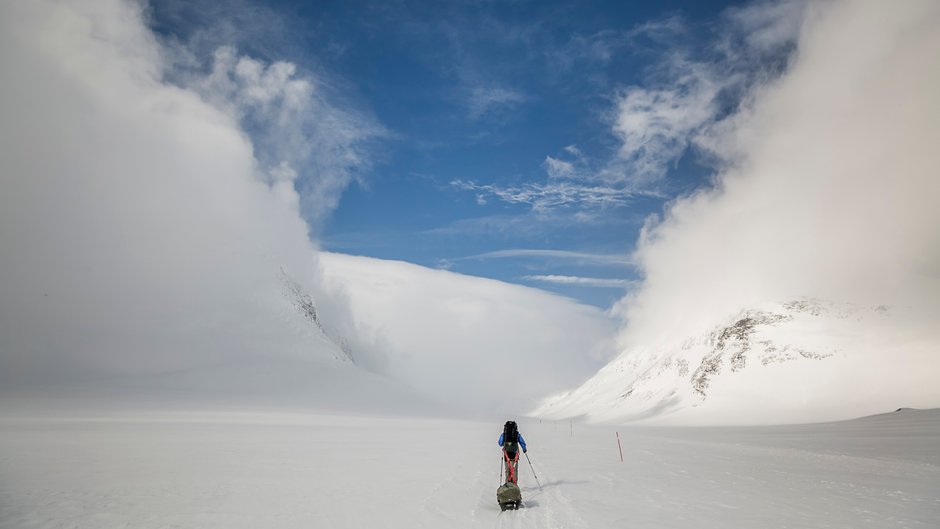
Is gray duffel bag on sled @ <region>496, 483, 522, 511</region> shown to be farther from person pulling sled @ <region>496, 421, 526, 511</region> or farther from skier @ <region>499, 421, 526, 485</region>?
skier @ <region>499, 421, 526, 485</region>

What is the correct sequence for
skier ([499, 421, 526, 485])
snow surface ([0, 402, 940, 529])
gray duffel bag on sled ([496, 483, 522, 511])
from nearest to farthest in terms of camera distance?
snow surface ([0, 402, 940, 529]), gray duffel bag on sled ([496, 483, 522, 511]), skier ([499, 421, 526, 485])

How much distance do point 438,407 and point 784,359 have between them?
149m

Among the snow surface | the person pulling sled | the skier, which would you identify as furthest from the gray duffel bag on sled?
the skier

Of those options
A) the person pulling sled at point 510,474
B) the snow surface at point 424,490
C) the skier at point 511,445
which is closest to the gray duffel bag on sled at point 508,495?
the person pulling sled at point 510,474

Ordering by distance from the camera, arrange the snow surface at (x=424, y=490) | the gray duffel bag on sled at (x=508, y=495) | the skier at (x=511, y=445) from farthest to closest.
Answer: the skier at (x=511, y=445) < the gray duffel bag on sled at (x=508, y=495) < the snow surface at (x=424, y=490)

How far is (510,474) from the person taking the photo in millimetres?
13867

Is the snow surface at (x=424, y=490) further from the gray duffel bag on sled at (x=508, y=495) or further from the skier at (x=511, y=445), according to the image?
the skier at (x=511, y=445)

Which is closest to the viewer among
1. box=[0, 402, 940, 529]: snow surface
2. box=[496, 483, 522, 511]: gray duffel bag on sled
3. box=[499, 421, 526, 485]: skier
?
box=[0, 402, 940, 529]: snow surface

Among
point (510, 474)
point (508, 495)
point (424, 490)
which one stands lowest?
point (424, 490)

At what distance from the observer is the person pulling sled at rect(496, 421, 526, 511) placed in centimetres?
1288

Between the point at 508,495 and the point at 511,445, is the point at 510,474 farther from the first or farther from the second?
the point at 511,445

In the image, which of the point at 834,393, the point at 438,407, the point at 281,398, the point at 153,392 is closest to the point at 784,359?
the point at 834,393

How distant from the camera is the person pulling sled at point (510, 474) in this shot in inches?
507

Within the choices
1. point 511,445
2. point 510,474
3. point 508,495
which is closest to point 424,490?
point 511,445
